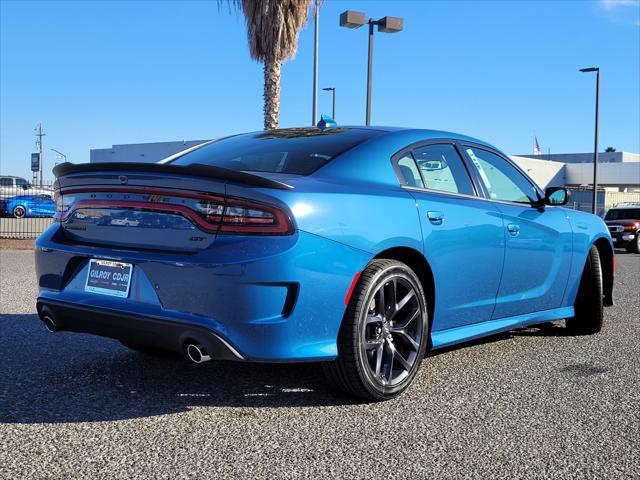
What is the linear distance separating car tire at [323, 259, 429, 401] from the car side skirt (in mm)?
139

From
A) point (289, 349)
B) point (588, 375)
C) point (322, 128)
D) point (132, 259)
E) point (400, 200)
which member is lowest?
point (588, 375)

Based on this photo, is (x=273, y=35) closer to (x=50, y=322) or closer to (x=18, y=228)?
(x=18, y=228)

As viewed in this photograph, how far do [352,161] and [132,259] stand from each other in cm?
124

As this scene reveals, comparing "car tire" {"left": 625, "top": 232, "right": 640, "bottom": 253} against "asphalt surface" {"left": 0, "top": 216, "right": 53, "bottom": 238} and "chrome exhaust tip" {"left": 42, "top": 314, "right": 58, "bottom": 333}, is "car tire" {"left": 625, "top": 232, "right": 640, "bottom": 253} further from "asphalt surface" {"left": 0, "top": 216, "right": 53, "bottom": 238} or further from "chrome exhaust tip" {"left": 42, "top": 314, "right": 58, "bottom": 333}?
"chrome exhaust tip" {"left": 42, "top": 314, "right": 58, "bottom": 333}

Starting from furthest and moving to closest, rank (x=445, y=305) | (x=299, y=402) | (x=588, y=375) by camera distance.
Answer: (x=588, y=375)
(x=445, y=305)
(x=299, y=402)

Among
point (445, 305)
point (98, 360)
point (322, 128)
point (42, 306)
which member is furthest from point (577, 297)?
point (42, 306)

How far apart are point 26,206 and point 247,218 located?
95.5 ft

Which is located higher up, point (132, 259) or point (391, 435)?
point (132, 259)

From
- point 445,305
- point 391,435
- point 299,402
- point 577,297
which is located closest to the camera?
point 391,435

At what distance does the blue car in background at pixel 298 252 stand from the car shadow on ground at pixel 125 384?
1.15ft

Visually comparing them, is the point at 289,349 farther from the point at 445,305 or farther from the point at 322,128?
the point at 322,128

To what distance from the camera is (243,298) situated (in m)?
3.24

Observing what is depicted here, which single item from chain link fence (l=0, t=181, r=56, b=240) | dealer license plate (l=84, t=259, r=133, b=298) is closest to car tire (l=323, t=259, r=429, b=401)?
dealer license plate (l=84, t=259, r=133, b=298)

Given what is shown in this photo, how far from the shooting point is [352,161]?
391cm
